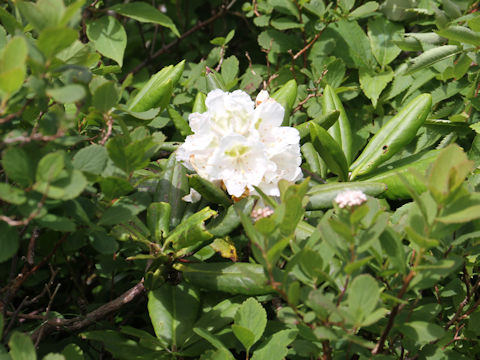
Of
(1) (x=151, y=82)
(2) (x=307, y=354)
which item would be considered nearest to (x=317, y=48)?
(1) (x=151, y=82)

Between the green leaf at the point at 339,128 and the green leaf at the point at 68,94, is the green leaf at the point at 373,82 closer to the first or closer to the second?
the green leaf at the point at 339,128

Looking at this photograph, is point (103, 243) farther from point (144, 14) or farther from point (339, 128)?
point (144, 14)

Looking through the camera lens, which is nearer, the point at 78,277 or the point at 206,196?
the point at 206,196

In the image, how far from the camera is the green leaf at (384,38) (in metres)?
2.37

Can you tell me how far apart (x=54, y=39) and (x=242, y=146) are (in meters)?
0.58

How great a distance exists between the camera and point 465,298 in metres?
1.60

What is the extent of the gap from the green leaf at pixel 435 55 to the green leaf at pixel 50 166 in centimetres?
144

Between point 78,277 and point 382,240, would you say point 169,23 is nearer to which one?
point 78,277

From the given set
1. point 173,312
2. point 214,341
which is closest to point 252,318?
point 214,341

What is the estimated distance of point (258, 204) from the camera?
1551mm

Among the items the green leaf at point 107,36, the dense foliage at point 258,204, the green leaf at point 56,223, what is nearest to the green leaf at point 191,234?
the dense foliage at point 258,204

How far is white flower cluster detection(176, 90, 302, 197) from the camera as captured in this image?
5.01ft

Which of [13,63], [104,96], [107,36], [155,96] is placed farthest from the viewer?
[107,36]

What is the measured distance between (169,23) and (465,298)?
1578 millimetres
